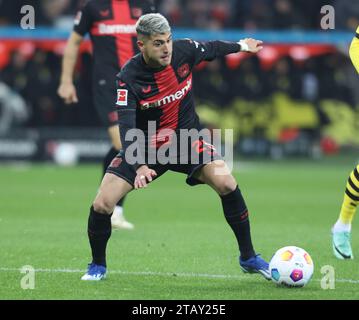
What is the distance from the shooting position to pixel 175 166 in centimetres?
777

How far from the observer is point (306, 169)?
18438 mm

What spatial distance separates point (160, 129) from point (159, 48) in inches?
28.5

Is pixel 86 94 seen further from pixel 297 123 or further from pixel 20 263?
pixel 20 263

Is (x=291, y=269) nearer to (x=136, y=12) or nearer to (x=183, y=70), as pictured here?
(x=183, y=70)

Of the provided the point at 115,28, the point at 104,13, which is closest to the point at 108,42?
the point at 115,28

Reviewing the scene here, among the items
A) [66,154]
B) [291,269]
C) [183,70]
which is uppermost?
[183,70]

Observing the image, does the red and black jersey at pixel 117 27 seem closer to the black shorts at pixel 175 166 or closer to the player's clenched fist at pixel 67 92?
the player's clenched fist at pixel 67 92

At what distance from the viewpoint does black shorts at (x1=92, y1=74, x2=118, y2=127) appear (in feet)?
35.3

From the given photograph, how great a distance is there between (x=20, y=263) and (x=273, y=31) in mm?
→ 12641

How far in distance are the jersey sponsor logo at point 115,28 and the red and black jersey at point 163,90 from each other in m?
2.97

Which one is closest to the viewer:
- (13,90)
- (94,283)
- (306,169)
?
(94,283)

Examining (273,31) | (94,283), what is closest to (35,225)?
(94,283)

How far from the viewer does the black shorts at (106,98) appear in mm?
10758
